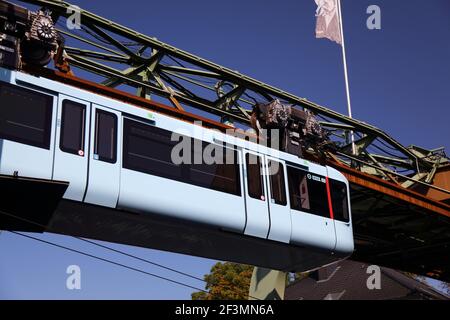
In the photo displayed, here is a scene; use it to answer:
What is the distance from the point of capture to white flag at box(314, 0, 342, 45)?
1275 inches

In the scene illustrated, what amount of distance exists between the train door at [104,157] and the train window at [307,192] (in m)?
5.09

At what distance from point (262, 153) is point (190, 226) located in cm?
304

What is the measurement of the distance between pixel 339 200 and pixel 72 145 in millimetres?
8210

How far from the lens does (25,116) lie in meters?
11.0

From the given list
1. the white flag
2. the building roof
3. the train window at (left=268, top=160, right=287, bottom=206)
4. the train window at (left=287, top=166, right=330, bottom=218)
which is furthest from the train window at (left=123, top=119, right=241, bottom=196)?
the building roof

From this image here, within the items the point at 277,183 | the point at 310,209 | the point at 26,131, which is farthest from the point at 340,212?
the point at 26,131

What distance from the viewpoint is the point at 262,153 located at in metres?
14.8

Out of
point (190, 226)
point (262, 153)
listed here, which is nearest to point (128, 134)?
point (190, 226)

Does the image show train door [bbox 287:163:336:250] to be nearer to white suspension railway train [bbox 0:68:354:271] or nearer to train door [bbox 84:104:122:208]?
white suspension railway train [bbox 0:68:354:271]

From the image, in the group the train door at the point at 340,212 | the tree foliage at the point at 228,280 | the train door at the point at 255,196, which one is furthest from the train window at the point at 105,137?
the tree foliage at the point at 228,280

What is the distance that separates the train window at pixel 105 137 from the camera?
38.5 feet

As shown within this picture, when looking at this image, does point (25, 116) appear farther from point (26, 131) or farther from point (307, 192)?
point (307, 192)
